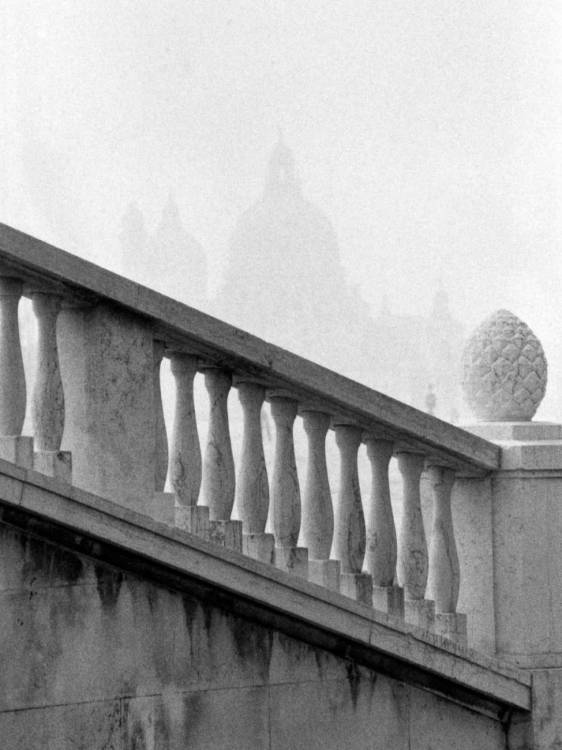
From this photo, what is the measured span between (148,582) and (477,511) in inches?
63.2

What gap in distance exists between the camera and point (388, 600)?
5.25 meters

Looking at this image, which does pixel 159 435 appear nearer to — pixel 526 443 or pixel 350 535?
pixel 350 535

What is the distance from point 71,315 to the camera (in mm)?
4648

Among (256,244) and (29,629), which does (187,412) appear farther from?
(256,244)

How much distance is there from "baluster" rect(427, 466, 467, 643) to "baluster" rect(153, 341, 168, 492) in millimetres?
1283

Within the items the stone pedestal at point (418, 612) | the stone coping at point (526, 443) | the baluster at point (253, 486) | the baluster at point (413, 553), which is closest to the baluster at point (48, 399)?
the baluster at point (253, 486)

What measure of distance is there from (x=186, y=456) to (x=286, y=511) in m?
0.47

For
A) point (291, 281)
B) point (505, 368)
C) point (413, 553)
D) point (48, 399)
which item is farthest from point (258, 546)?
point (291, 281)

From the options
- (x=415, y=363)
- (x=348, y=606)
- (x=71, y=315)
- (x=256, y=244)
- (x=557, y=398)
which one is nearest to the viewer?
(x=71, y=315)

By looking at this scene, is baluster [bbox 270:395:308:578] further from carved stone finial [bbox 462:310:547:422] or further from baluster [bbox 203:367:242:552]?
carved stone finial [bbox 462:310:547:422]

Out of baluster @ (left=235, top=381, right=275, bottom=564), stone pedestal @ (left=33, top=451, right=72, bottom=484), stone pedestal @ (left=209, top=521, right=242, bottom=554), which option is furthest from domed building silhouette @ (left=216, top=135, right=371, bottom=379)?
stone pedestal @ (left=33, top=451, right=72, bottom=484)

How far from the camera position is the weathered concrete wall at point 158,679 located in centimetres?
436

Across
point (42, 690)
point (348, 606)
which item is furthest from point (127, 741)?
point (348, 606)

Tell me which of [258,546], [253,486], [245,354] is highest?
[245,354]
